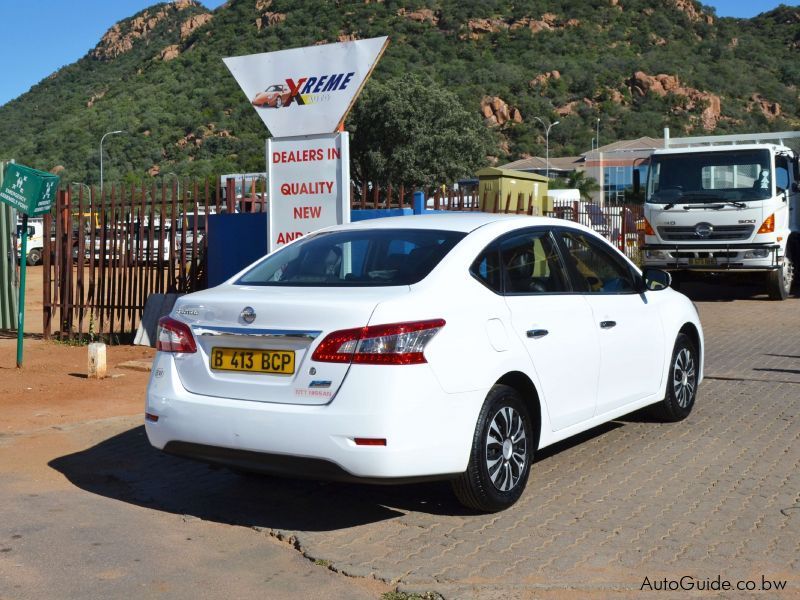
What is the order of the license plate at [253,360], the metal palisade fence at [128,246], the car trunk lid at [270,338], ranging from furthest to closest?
the metal palisade fence at [128,246]
the license plate at [253,360]
the car trunk lid at [270,338]

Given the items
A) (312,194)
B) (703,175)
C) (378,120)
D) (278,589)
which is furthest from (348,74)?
(378,120)

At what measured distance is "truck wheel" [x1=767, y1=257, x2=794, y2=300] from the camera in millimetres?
17484

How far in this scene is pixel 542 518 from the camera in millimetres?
5367

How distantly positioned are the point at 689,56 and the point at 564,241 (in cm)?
10156

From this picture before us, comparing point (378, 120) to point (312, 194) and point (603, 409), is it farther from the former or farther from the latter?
point (603, 409)

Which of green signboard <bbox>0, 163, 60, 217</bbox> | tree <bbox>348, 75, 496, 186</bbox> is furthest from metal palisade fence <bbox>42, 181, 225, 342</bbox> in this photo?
tree <bbox>348, 75, 496, 186</bbox>

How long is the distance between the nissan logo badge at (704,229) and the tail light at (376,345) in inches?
515

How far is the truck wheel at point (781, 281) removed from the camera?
17.5 metres

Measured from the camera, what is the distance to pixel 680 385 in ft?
25.1

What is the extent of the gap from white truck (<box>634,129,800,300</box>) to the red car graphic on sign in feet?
28.1

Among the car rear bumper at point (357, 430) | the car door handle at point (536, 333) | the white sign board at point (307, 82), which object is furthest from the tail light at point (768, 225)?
the car rear bumper at point (357, 430)

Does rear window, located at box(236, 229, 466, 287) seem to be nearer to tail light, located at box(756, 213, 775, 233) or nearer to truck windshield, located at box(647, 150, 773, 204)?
truck windshield, located at box(647, 150, 773, 204)

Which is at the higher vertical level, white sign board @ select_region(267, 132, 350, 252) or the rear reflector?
white sign board @ select_region(267, 132, 350, 252)

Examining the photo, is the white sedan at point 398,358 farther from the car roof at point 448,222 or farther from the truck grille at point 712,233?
the truck grille at point 712,233
